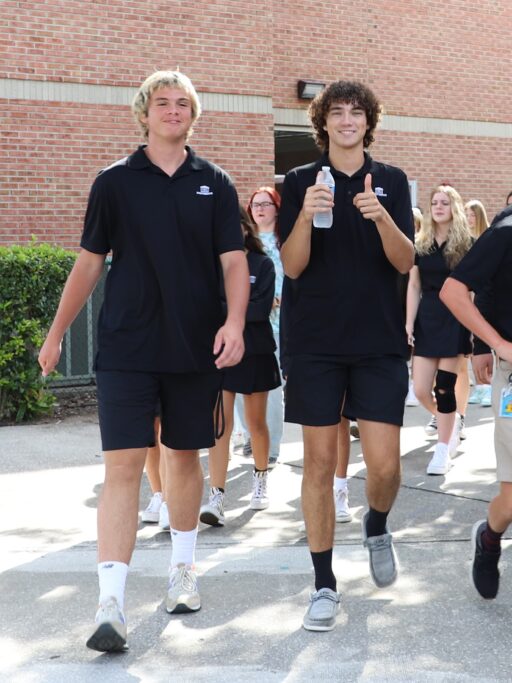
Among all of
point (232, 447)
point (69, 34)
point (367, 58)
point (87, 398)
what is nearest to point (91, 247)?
point (232, 447)

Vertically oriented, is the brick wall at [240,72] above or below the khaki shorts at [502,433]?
above

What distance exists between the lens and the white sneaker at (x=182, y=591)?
4.84m

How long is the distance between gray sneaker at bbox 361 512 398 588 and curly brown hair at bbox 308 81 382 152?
5.78ft

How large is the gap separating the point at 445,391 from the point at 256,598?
3626 millimetres

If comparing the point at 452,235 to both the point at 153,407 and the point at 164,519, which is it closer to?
the point at 164,519

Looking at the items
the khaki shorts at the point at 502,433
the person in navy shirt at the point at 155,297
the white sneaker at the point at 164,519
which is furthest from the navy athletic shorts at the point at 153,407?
the white sneaker at the point at 164,519

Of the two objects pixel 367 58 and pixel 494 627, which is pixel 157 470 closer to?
pixel 494 627

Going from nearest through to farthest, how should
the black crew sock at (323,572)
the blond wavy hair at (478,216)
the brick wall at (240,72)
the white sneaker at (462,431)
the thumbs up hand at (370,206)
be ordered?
the thumbs up hand at (370,206) < the black crew sock at (323,572) < the white sneaker at (462,431) < the blond wavy hair at (478,216) < the brick wall at (240,72)

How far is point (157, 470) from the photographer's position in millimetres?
6617

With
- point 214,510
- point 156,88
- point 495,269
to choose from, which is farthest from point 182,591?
point 156,88

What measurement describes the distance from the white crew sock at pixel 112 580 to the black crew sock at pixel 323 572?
827 millimetres

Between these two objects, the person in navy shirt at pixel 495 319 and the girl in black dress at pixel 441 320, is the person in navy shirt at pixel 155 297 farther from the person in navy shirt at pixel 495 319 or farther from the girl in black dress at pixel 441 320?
the girl in black dress at pixel 441 320

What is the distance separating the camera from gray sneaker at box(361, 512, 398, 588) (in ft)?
16.6

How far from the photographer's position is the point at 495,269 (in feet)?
15.1
